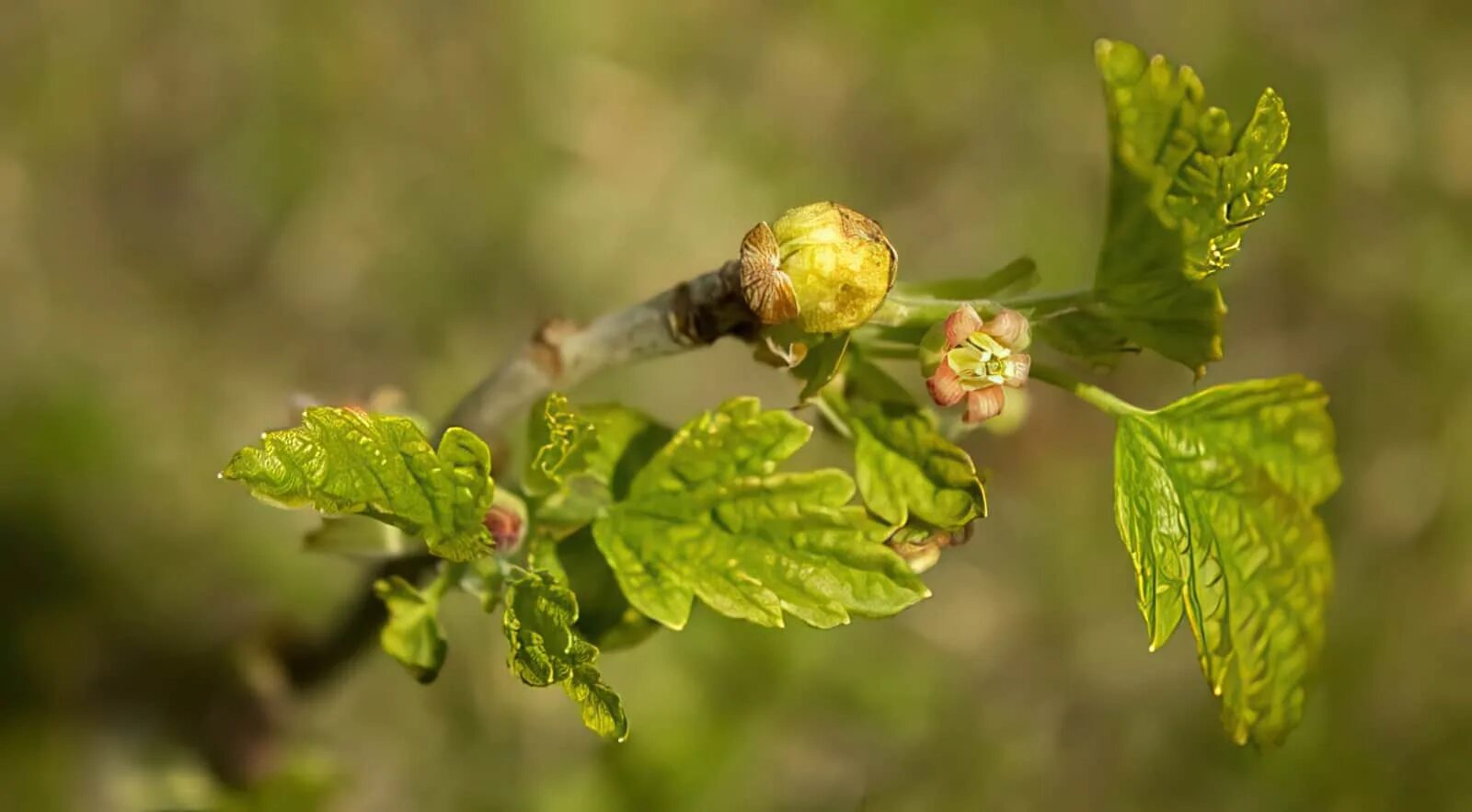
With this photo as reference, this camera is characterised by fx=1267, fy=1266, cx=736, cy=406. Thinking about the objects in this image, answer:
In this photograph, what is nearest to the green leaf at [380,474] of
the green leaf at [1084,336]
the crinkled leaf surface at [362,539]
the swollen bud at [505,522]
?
the swollen bud at [505,522]

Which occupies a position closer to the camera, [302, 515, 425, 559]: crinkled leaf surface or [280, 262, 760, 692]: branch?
[280, 262, 760, 692]: branch

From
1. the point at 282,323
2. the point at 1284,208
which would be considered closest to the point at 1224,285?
the point at 1284,208

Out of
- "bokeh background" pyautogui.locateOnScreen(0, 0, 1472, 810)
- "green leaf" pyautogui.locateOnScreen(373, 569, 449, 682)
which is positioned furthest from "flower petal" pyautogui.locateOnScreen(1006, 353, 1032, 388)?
"bokeh background" pyautogui.locateOnScreen(0, 0, 1472, 810)

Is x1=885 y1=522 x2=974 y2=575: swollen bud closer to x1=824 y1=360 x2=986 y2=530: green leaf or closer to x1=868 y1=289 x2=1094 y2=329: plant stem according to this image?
x1=824 y1=360 x2=986 y2=530: green leaf

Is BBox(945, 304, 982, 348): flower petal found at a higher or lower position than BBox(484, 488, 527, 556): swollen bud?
higher

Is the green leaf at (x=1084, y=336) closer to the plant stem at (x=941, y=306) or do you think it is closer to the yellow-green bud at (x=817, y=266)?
the plant stem at (x=941, y=306)
